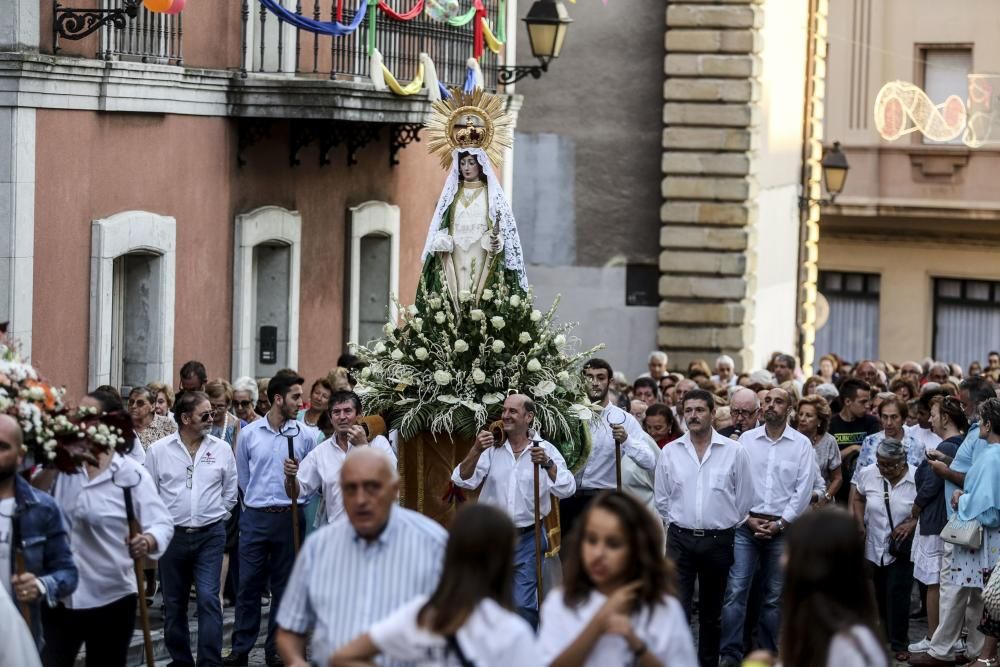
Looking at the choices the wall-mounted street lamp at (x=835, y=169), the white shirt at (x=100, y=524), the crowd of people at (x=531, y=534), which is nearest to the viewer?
the crowd of people at (x=531, y=534)

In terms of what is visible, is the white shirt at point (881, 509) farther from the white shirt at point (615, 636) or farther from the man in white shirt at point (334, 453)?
the white shirt at point (615, 636)

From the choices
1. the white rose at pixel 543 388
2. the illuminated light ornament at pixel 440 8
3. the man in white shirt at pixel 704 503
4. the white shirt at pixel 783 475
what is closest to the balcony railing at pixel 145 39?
the illuminated light ornament at pixel 440 8

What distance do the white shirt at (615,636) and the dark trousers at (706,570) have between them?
5.91 m

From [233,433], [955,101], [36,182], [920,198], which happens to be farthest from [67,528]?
[920,198]

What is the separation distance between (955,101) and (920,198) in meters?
3.37

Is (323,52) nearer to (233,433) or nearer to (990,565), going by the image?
(233,433)

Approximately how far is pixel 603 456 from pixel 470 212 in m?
1.76

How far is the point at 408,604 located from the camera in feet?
24.0

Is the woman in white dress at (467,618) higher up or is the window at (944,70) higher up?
the window at (944,70)

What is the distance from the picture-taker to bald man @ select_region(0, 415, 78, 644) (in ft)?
29.6

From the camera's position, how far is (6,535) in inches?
Answer: 361

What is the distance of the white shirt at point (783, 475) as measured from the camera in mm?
13734

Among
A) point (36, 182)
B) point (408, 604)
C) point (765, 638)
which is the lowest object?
point (765, 638)

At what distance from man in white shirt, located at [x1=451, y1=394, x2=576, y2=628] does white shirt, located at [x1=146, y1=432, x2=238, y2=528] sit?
4.37ft
